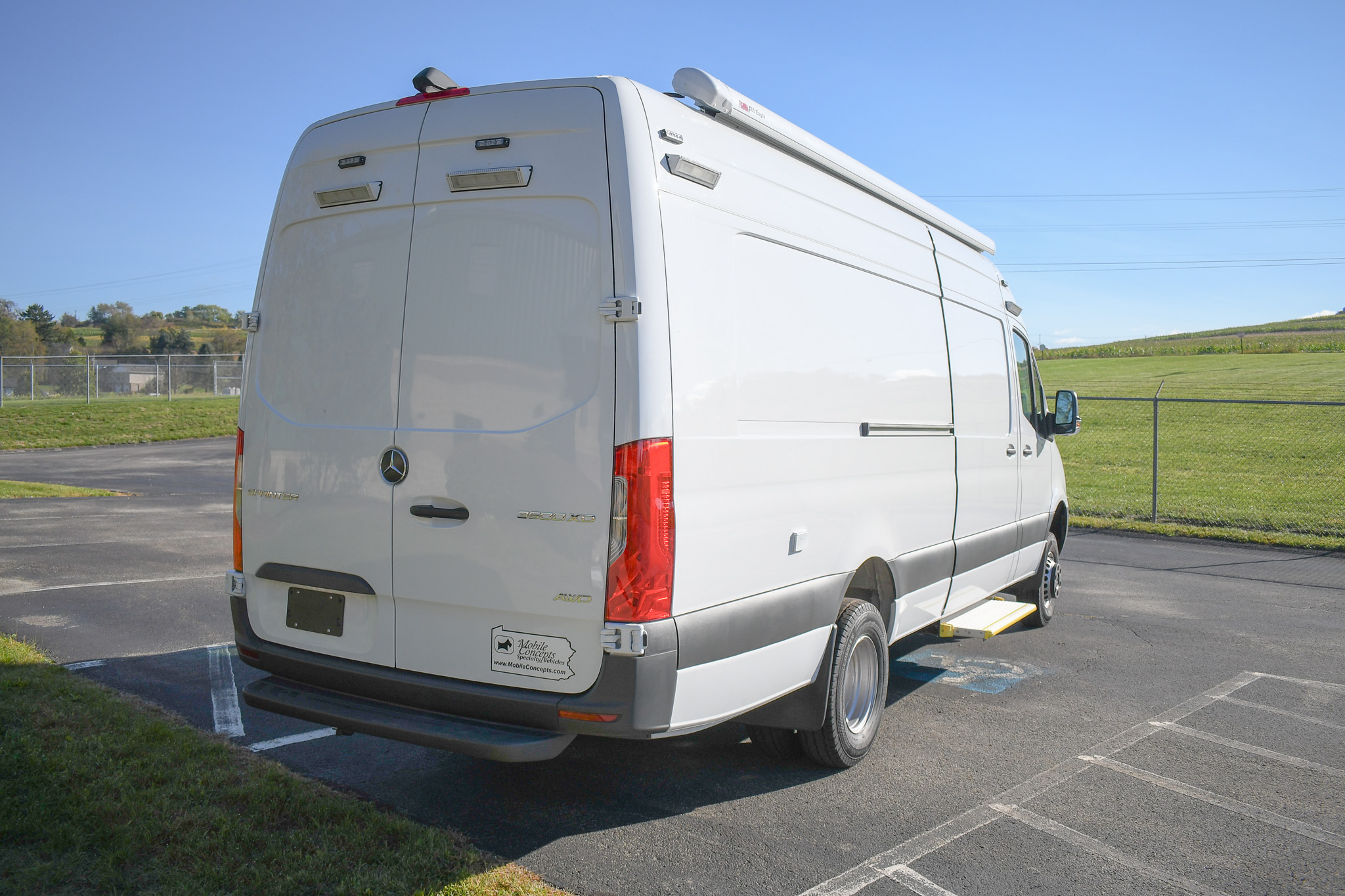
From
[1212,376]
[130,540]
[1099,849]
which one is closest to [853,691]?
[1099,849]

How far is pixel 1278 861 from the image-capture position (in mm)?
3641

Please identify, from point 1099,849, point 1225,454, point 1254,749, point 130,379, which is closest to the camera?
point 1099,849

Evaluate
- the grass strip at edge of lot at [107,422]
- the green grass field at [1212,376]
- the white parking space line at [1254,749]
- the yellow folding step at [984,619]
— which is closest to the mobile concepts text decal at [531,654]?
the yellow folding step at [984,619]

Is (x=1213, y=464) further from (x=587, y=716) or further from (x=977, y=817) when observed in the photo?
(x=587, y=716)

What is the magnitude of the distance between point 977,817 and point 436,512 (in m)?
2.52

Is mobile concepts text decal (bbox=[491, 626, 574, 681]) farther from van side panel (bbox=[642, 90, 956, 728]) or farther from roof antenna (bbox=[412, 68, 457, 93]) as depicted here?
roof antenna (bbox=[412, 68, 457, 93])

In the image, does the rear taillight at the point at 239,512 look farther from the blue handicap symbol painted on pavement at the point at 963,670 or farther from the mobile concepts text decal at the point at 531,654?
the blue handicap symbol painted on pavement at the point at 963,670

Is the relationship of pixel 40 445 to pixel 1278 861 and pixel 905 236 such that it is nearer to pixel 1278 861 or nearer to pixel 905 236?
pixel 905 236

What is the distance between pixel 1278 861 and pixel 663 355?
297 centimetres

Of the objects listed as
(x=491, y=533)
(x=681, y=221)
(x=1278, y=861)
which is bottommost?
(x=1278, y=861)

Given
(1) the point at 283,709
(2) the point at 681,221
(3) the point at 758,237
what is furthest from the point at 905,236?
Result: (1) the point at 283,709

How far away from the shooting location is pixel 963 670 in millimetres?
6379

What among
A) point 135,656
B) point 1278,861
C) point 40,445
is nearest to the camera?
point 1278,861

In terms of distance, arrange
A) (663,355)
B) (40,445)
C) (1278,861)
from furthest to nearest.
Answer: (40,445) < (1278,861) < (663,355)
